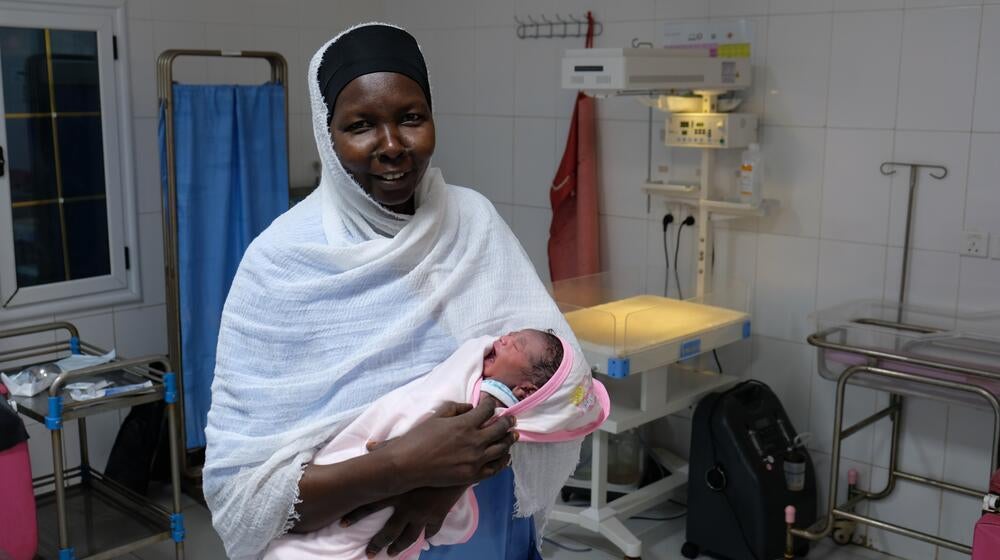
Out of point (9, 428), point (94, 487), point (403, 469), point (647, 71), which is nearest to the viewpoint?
point (403, 469)

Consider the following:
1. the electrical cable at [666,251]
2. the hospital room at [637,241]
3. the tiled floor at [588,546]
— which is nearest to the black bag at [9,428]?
the hospital room at [637,241]

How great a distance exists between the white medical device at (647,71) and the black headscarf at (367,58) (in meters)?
1.67

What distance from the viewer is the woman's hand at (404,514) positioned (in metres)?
1.18

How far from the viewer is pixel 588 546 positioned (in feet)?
10.9

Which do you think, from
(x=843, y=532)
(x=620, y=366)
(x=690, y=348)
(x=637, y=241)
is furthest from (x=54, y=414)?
(x=843, y=532)

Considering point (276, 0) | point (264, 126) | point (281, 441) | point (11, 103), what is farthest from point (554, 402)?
point (276, 0)

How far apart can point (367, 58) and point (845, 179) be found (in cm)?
232

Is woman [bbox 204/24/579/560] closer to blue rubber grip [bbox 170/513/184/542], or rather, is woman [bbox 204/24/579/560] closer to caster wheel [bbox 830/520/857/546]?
blue rubber grip [bbox 170/513/184/542]

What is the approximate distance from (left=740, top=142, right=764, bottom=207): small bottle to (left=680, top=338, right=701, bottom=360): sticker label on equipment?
1.65 feet

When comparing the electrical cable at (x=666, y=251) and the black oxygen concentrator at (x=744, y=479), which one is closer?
the black oxygen concentrator at (x=744, y=479)

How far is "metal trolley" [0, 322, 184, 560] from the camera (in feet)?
8.94

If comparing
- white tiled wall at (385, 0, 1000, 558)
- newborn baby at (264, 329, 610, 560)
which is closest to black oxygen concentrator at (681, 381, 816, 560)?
white tiled wall at (385, 0, 1000, 558)

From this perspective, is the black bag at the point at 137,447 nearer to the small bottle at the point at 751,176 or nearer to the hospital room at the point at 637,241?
the hospital room at the point at 637,241

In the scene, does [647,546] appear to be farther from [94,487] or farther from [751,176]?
[94,487]
